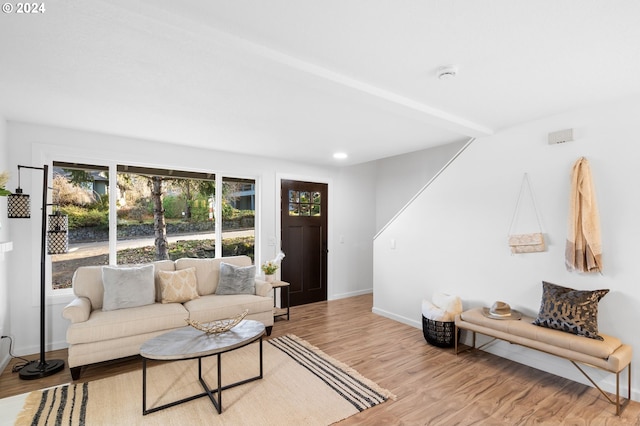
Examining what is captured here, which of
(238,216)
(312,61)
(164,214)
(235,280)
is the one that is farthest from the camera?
(238,216)

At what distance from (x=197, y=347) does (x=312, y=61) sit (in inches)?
84.3

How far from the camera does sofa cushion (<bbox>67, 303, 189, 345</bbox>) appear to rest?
280 centimetres

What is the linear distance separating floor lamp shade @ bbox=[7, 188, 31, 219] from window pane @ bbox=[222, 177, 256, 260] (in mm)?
2212

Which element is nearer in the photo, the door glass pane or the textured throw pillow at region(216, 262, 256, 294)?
the textured throw pillow at region(216, 262, 256, 294)

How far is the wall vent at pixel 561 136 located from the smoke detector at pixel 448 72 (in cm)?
152

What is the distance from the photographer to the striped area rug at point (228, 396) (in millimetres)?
2240

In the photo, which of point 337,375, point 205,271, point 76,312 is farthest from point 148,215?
point 337,375

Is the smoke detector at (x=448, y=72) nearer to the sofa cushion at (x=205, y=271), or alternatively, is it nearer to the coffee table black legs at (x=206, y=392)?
the coffee table black legs at (x=206, y=392)

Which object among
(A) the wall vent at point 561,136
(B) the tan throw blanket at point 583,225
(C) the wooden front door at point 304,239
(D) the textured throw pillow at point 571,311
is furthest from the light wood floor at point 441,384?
(A) the wall vent at point 561,136

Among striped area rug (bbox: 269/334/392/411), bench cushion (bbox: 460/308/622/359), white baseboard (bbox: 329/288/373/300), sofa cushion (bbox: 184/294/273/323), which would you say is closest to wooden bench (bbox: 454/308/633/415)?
bench cushion (bbox: 460/308/622/359)

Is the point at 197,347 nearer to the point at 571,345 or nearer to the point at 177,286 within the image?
the point at 177,286

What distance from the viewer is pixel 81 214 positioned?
12.2ft

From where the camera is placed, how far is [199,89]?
2416 millimetres

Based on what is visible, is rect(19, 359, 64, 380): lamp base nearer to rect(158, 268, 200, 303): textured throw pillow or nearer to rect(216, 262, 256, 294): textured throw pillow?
rect(158, 268, 200, 303): textured throw pillow
